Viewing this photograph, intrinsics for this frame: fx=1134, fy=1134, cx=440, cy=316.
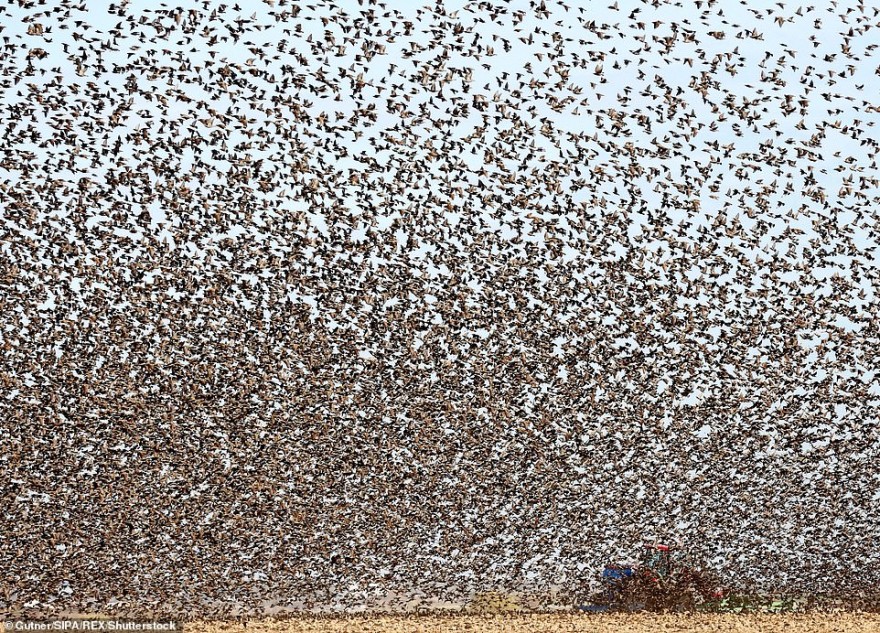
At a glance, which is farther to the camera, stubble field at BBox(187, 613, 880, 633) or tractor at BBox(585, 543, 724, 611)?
tractor at BBox(585, 543, 724, 611)

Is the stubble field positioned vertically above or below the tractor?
above

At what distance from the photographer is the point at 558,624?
68.5ft

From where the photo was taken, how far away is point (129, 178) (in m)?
20.8

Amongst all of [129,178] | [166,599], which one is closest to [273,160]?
[129,178]

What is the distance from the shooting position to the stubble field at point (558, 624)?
20.2 m

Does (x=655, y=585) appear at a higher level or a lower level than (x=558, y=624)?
lower

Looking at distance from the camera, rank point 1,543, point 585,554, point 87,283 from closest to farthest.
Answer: point 87,283 < point 1,543 < point 585,554

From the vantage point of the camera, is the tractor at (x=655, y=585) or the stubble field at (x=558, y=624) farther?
the tractor at (x=655, y=585)

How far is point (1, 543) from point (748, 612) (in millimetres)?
15957

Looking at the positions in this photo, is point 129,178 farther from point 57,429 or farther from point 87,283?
point 57,429

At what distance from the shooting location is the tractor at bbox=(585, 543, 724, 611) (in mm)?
25297

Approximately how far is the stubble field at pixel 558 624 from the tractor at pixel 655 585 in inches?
72.2

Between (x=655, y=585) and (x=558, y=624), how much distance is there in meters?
5.21

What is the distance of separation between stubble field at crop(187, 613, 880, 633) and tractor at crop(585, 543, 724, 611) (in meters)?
1.83
